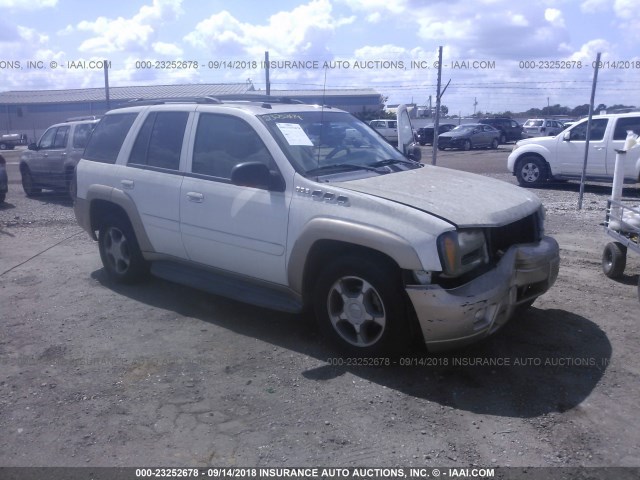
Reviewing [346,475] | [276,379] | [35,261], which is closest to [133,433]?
[276,379]

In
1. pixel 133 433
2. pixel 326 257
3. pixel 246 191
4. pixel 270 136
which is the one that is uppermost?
pixel 270 136

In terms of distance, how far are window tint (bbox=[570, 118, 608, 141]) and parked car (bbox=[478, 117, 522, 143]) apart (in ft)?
75.2

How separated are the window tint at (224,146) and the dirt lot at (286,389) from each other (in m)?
1.36

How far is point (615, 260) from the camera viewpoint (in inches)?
255

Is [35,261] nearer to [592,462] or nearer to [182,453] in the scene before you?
[182,453]

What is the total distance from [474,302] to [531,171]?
11.9 meters

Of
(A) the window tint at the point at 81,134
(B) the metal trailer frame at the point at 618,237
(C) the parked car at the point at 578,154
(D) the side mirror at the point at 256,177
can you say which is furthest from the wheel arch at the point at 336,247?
(C) the parked car at the point at 578,154

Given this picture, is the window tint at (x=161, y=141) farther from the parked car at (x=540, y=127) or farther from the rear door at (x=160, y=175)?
the parked car at (x=540, y=127)

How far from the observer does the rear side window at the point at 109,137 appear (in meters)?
6.47

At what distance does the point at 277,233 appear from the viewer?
16.1 feet

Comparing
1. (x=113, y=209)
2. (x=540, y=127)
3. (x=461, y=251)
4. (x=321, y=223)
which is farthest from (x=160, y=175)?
(x=540, y=127)

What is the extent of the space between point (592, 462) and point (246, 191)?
123 inches

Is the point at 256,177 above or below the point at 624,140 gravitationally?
below

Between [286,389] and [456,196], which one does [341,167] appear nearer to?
[456,196]
